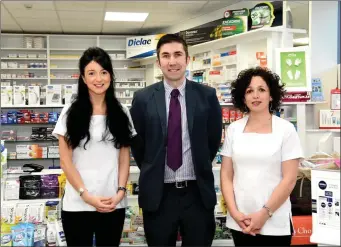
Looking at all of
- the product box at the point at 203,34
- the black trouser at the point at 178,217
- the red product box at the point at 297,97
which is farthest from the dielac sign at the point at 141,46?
the black trouser at the point at 178,217

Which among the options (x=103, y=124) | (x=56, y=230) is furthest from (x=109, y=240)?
(x=56, y=230)

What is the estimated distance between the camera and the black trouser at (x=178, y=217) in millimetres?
2223

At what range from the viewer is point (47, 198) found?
307cm

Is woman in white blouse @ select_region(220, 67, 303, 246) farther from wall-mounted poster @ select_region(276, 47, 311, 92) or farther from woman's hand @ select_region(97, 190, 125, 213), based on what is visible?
wall-mounted poster @ select_region(276, 47, 311, 92)

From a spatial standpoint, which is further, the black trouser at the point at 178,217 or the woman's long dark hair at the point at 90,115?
the black trouser at the point at 178,217

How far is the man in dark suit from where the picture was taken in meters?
2.22

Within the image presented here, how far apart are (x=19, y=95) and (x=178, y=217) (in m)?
3.54

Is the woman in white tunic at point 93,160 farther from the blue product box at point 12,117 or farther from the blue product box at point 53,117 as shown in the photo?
the blue product box at point 12,117

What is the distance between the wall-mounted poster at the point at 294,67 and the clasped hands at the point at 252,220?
2737 mm

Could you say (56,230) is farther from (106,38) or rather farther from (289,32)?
(106,38)

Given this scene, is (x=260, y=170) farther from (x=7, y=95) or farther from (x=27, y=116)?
(x=27, y=116)

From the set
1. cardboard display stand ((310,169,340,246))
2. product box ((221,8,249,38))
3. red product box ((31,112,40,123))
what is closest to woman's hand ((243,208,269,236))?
cardboard display stand ((310,169,340,246))

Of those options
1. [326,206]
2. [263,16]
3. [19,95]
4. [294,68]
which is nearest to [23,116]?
[19,95]

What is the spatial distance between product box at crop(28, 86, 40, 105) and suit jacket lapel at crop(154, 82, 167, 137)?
10.7ft
